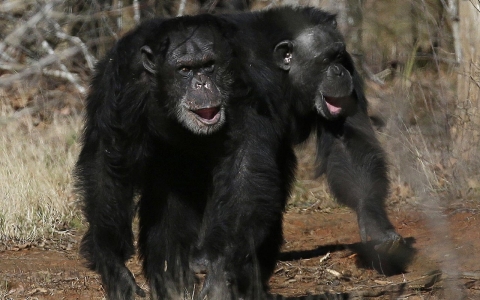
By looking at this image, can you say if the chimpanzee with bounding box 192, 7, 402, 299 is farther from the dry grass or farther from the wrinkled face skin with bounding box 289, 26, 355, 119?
the dry grass

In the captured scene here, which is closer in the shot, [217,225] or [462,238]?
[217,225]

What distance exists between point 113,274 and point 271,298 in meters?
1.12

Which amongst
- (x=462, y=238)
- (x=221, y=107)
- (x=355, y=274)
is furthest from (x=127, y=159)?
(x=462, y=238)

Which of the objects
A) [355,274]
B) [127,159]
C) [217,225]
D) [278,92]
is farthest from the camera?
[355,274]

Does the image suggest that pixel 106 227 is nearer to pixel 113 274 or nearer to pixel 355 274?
pixel 113 274

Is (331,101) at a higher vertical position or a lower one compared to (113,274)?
higher

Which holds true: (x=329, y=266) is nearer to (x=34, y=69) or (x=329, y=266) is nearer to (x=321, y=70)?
(x=321, y=70)

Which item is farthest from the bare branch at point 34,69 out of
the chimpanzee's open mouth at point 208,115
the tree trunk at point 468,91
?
the chimpanzee's open mouth at point 208,115

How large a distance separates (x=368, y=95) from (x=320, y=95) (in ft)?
13.1

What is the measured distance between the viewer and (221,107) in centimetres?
507

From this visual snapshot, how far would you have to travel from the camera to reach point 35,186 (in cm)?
788

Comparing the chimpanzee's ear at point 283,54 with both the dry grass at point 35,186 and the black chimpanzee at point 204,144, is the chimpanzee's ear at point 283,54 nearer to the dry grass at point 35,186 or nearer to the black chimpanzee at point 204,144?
the black chimpanzee at point 204,144

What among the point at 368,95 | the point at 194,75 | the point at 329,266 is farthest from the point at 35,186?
the point at 368,95

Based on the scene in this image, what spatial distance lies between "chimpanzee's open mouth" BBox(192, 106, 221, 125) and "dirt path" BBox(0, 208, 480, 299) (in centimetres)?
153
